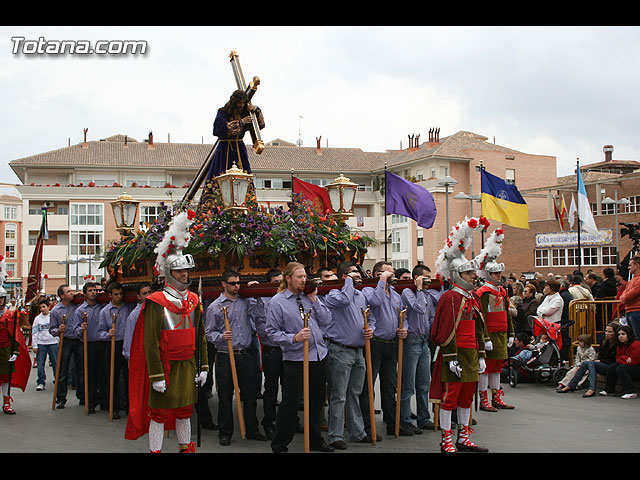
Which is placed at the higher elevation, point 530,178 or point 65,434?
point 530,178

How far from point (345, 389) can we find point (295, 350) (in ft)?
3.19

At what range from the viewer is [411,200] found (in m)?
13.5

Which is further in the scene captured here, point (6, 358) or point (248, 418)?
point (6, 358)

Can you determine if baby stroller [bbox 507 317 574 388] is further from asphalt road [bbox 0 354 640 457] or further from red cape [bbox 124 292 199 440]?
red cape [bbox 124 292 199 440]

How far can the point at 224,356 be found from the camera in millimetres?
9070

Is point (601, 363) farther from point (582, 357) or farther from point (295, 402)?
point (295, 402)

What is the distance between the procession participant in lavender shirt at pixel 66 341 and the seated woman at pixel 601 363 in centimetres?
869

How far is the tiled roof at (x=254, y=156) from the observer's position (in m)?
56.3

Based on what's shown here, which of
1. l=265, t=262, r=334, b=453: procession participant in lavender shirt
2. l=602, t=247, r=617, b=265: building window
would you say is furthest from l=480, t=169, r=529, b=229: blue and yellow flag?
l=602, t=247, r=617, b=265: building window

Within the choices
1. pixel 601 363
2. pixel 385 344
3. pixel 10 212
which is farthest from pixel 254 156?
pixel 385 344

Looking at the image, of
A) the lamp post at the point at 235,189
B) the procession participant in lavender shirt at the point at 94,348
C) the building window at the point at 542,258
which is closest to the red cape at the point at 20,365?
the procession participant in lavender shirt at the point at 94,348
